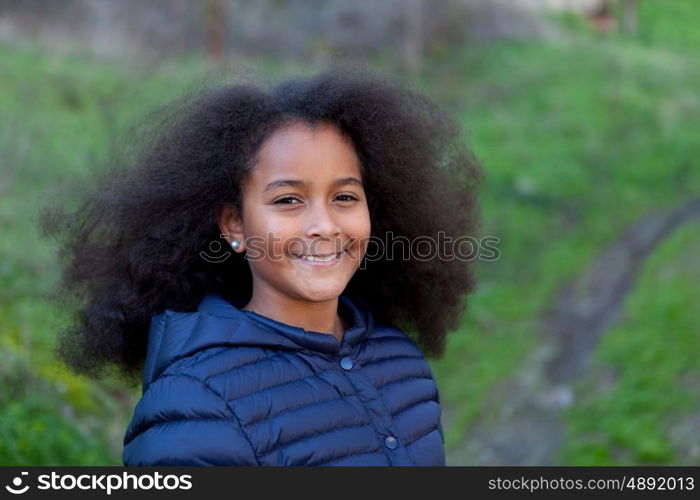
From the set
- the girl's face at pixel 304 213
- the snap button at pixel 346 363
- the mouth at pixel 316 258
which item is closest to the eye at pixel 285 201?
the girl's face at pixel 304 213

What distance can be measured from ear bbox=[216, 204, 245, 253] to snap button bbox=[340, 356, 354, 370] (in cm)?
38

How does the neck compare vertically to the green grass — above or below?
below

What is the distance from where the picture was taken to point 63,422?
14.2ft

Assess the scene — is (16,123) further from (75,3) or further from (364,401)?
(364,401)

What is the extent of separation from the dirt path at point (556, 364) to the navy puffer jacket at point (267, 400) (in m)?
3.35

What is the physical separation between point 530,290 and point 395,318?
542 cm

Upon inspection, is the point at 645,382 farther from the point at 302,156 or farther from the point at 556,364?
the point at 302,156

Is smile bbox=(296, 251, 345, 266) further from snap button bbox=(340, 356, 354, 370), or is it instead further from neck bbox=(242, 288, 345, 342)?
snap button bbox=(340, 356, 354, 370)

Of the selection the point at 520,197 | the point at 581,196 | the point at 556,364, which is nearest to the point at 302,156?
the point at 556,364

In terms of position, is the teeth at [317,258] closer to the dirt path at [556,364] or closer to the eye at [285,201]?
the eye at [285,201]

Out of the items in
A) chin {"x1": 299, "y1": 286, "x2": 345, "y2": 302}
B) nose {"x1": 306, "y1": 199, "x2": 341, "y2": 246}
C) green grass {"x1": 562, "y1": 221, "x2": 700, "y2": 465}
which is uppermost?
green grass {"x1": 562, "y1": 221, "x2": 700, "y2": 465}

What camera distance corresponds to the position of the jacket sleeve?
6.29 ft

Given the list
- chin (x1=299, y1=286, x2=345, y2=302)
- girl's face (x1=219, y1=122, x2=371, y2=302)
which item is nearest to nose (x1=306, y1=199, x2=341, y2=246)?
girl's face (x1=219, y1=122, x2=371, y2=302)

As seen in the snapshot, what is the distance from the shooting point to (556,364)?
667cm
